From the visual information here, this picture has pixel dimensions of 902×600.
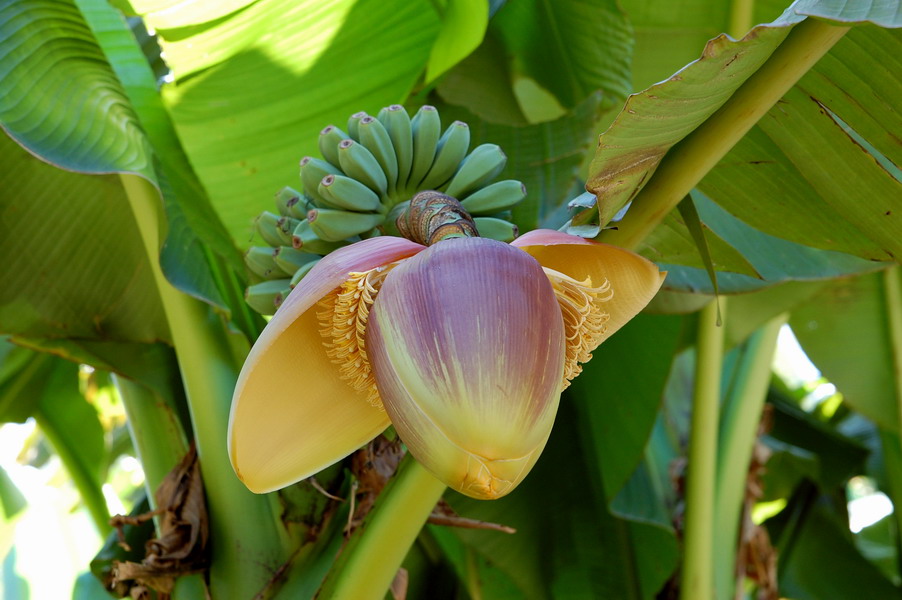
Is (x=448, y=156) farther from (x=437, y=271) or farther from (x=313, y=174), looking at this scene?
(x=437, y=271)

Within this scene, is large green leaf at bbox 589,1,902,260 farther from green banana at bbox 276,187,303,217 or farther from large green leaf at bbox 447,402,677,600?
large green leaf at bbox 447,402,677,600

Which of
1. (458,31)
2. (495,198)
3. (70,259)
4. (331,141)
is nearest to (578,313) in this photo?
(495,198)

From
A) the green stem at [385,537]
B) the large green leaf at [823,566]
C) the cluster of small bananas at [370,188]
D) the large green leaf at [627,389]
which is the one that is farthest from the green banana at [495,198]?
the large green leaf at [823,566]

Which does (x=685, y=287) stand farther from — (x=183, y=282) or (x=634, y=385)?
(x=183, y=282)

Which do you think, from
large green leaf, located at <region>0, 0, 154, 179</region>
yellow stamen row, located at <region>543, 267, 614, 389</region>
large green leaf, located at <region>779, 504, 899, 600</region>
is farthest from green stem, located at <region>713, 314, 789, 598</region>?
large green leaf, located at <region>0, 0, 154, 179</region>

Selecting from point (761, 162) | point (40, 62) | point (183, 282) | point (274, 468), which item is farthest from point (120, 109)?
point (761, 162)

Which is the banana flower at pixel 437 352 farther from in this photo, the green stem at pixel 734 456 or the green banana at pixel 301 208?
the green stem at pixel 734 456

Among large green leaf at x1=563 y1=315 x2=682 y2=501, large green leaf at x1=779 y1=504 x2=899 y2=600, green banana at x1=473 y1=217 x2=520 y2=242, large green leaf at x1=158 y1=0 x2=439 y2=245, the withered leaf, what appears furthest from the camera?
large green leaf at x1=779 y1=504 x2=899 y2=600
